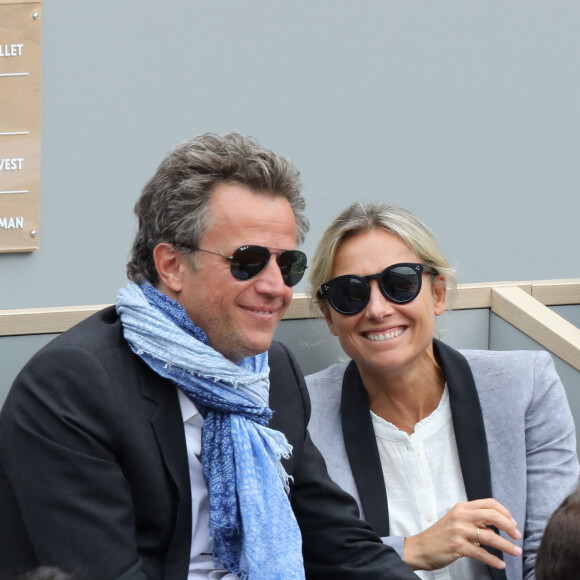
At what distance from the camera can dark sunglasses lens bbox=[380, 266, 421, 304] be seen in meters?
2.98

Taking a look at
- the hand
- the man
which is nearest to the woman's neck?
the hand

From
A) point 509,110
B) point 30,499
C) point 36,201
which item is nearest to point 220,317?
point 30,499

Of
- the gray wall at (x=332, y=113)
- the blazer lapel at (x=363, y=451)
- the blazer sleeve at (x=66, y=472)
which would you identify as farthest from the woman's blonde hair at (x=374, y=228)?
the gray wall at (x=332, y=113)

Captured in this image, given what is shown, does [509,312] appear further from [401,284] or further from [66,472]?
[66,472]

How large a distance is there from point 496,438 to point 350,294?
520 mm

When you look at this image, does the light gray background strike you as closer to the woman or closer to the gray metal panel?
the gray metal panel

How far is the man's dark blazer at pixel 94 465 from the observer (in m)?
2.24

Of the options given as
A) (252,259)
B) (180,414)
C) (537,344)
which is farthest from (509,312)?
(180,414)

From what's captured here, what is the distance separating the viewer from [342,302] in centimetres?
299

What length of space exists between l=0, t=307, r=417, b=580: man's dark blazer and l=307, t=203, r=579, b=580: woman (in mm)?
682

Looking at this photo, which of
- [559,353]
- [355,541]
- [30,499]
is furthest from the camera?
[559,353]

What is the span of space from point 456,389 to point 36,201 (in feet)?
7.11

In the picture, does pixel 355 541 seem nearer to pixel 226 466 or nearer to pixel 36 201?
pixel 226 466

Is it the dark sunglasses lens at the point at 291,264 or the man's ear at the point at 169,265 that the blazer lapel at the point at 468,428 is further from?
the man's ear at the point at 169,265
